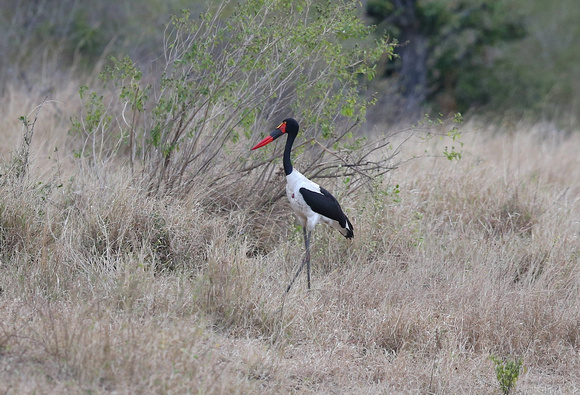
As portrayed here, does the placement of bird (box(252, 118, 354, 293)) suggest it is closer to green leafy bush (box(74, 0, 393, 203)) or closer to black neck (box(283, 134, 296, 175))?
black neck (box(283, 134, 296, 175))

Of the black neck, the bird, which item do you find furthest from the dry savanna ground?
the black neck

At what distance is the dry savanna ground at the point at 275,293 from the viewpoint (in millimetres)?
3770

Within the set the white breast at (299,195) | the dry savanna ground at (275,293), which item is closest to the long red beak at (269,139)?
the white breast at (299,195)

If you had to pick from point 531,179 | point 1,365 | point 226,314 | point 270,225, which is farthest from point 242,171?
point 531,179

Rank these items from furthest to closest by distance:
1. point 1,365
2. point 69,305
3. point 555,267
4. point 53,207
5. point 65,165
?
point 65,165 → point 555,267 → point 53,207 → point 69,305 → point 1,365

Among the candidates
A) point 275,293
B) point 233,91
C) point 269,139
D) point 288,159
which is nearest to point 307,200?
point 288,159

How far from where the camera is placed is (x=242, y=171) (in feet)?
19.9

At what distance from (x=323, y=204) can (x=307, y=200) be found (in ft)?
0.42

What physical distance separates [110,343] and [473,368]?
2.33 metres

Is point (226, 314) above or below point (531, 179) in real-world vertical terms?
below

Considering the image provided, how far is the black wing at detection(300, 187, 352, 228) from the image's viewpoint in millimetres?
5477

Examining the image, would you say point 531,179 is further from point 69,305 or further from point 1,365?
point 1,365

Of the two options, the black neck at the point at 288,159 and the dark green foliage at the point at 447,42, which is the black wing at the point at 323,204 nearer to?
the black neck at the point at 288,159

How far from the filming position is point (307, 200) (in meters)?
5.49
